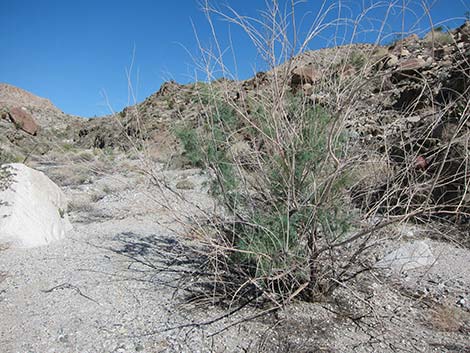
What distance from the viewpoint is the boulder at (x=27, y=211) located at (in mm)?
4883

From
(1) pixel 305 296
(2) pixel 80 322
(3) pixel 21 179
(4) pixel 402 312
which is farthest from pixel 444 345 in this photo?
(3) pixel 21 179

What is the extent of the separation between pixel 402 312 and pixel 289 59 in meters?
2.20

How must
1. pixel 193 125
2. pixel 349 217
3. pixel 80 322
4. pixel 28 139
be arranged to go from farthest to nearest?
1. pixel 28 139
2. pixel 193 125
3. pixel 349 217
4. pixel 80 322

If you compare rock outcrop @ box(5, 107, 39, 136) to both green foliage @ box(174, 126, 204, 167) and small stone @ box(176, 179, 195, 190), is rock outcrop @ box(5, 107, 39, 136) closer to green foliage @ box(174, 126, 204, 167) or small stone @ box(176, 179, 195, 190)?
small stone @ box(176, 179, 195, 190)

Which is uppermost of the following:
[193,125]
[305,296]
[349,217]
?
[193,125]

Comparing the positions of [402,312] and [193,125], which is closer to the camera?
[402,312]

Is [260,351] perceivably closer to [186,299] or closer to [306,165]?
[186,299]

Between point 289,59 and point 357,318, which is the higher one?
point 289,59

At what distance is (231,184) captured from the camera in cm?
375

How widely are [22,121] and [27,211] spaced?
58.7 ft

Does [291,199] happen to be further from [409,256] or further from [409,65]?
[409,65]

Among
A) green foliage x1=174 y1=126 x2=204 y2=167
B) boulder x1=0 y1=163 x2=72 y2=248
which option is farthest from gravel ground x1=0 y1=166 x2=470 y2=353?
green foliage x1=174 y1=126 x2=204 y2=167

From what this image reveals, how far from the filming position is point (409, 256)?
14.0 feet

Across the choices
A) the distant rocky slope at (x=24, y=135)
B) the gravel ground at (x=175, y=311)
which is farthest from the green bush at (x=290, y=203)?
the distant rocky slope at (x=24, y=135)
